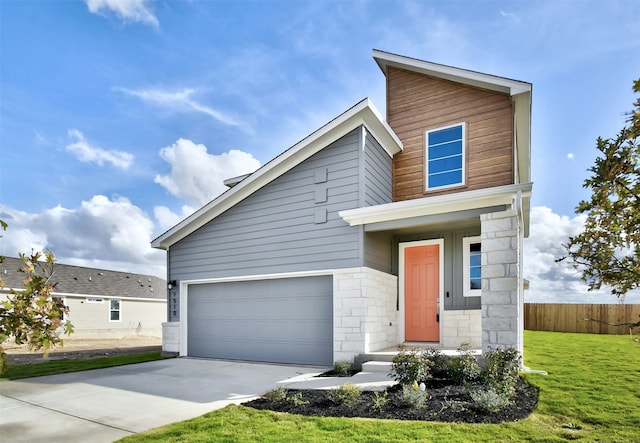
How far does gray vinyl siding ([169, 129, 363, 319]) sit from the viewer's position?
9.28m

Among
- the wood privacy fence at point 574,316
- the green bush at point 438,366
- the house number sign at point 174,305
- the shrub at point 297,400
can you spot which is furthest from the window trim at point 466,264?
the wood privacy fence at point 574,316

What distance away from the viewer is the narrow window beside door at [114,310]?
25797 mm

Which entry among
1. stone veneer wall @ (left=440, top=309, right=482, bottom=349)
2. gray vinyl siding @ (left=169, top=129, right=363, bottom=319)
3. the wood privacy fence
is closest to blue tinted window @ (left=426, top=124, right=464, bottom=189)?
gray vinyl siding @ (left=169, top=129, right=363, bottom=319)

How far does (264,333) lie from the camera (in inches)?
407

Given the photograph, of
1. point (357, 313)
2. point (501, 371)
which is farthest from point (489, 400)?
point (357, 313)

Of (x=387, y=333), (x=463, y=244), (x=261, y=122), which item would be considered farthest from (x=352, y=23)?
(x=387, y=333)

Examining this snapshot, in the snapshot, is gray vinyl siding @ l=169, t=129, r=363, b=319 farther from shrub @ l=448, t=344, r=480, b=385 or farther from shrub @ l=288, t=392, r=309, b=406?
shrub @ l=288, t=392, r=309, b=406

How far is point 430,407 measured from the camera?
5.25 meters

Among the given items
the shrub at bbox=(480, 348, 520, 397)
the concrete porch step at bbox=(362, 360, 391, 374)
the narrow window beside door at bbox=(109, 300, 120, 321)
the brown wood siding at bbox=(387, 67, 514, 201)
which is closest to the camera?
the shrub at bbox=(480, 348, 520, 397)

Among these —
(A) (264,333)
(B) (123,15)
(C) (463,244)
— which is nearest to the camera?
(B) (123,15)

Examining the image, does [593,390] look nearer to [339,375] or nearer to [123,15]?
[339,375]

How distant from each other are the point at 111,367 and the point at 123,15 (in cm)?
827

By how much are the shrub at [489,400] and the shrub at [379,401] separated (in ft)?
3.84

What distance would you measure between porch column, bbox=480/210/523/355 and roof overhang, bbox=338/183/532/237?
33 centimetres
